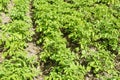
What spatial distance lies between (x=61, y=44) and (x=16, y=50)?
1.30 meters

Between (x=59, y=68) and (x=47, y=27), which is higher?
(x=47, y=27)

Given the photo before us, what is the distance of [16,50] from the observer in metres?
8.55

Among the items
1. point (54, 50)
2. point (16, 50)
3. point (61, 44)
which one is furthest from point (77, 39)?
point (16, 50)

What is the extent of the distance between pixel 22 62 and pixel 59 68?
987 mm

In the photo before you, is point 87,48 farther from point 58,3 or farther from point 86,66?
point 58,3

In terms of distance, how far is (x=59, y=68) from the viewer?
7777 mm

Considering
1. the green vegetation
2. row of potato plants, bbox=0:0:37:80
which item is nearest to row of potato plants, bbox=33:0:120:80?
the green vegetation

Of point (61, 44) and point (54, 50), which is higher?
point (61, 44)

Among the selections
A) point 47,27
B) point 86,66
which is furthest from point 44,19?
point 86,66

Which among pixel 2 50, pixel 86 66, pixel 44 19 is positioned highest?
pixel 44 19

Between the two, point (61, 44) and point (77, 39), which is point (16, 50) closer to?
point (61, 44)

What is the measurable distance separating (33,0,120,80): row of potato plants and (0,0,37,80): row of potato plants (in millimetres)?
541

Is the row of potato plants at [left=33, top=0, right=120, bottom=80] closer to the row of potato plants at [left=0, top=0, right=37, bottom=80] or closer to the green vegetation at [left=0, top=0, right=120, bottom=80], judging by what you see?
the green vegetation at [left=0, top=0, right=120, bottom=80]

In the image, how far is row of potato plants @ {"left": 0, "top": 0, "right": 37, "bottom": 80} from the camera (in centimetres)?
704
